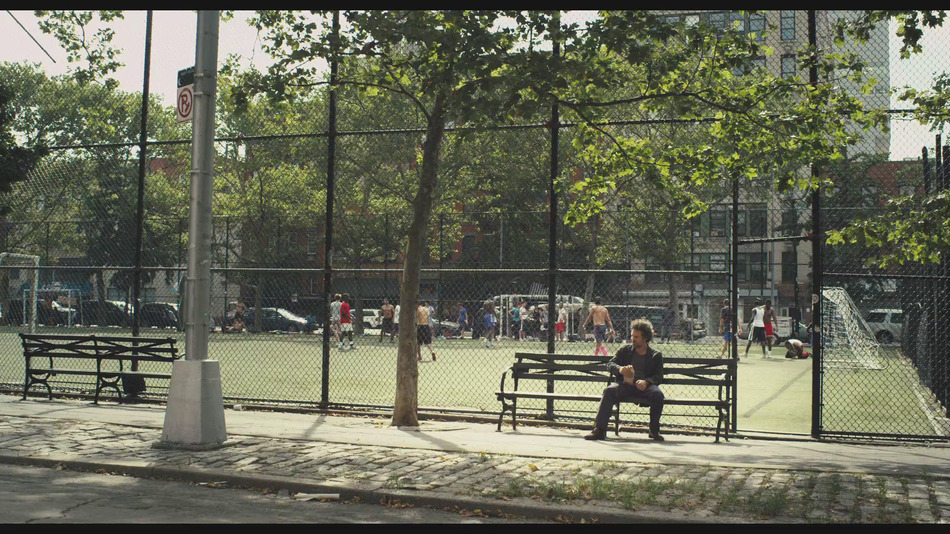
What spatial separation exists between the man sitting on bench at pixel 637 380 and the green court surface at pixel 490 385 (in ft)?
2.02

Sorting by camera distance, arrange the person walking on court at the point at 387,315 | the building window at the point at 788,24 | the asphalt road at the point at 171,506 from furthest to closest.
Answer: the person walking on court at the point at 387,315, the building window at the point at 788,24, the asphalt road at the point at 171,506

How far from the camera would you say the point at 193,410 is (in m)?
9.23

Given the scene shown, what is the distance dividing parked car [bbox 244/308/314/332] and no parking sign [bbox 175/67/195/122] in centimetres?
3434

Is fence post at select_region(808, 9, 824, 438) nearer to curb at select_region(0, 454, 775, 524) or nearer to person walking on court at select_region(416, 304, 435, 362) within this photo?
curb at select_region(0, 454, 775, 524)

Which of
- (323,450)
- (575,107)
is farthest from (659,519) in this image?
(575,107)

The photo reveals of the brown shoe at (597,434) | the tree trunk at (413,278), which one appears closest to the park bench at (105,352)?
the tree trunk at (413,278)

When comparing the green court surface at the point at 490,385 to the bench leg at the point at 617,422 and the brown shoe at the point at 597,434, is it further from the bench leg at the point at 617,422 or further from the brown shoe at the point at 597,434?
the brown shoe at the point at 597,434

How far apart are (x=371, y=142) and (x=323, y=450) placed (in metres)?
38.3

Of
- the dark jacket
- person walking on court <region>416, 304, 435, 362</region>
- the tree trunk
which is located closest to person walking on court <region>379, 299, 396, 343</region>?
person walking on court <region>416, 304, 435, 362</region>

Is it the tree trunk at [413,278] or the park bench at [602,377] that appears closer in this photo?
the park bench at [602,377]

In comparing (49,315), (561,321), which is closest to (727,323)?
(561,321)

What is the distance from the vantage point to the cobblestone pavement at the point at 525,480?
6.53 m

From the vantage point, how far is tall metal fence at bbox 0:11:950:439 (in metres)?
14.3

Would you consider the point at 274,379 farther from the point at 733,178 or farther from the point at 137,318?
the point at 733,178
